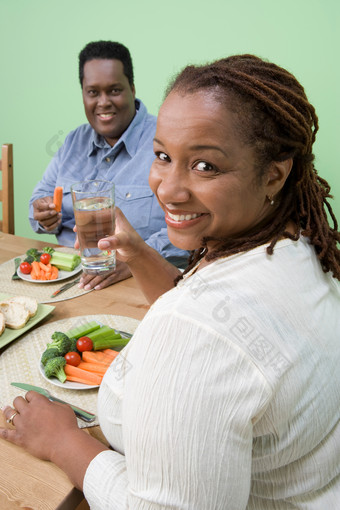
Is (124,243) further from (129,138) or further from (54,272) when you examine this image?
(129,138)

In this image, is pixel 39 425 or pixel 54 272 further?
pixel 54 272

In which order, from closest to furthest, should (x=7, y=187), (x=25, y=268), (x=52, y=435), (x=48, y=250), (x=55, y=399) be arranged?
1. (x=52, y=435)
2. (x=55, y=399)
3. (x=25, y=268)
4. (x=48, y=250)
5. (x=7, y=187)

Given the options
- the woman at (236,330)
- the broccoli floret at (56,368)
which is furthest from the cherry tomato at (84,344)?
the woman at (236,330)

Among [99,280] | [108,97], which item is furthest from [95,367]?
[108,97]

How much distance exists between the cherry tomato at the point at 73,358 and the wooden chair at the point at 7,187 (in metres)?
1.59

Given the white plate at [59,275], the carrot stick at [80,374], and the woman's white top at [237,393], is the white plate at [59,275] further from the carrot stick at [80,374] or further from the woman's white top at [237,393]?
the woman's white top at [237,393]

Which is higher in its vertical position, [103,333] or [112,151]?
[112,151]

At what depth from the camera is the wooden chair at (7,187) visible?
8.45ft

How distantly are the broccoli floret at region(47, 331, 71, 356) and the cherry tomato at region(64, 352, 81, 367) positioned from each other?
0.02m

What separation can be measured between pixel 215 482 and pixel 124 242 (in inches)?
32.0

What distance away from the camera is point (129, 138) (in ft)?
8.06

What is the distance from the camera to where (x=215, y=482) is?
69 cm

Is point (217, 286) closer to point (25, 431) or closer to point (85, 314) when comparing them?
point (25, 431)

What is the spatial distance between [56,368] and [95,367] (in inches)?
4.2
